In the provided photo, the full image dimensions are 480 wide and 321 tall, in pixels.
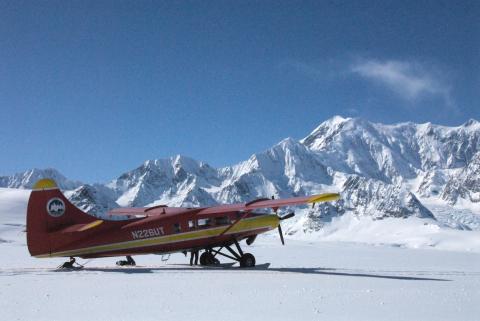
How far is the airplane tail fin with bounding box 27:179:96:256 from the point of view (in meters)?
17.0

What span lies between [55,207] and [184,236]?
15.6 ft

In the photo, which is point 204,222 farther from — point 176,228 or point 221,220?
point 176,228

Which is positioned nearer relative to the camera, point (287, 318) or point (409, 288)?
point (287, 318)

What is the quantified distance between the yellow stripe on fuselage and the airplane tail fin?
0.44 metres

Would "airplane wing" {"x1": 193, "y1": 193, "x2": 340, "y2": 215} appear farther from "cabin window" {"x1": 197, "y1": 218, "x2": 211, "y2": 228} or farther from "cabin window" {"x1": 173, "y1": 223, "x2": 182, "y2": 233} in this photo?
"cabin window" {"x1": 173, "y1": 223, "x2": 182, "y2": 233}

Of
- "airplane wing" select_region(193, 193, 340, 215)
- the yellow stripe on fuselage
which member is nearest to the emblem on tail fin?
the yellow stripe on fuselage

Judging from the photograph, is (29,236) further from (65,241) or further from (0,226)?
(0,226)

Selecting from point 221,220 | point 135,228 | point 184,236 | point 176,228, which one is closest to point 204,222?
point 221,220

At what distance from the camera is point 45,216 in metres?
17.3

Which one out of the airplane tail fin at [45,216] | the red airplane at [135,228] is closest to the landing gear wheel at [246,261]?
the red airplane at [135,228]

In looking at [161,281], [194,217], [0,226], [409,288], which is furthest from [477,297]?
[0,226]

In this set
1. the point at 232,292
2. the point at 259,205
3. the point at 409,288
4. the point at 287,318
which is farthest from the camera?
the point at 259,205

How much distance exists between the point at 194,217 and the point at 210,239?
113 cm

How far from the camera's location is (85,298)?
10.9 metres
